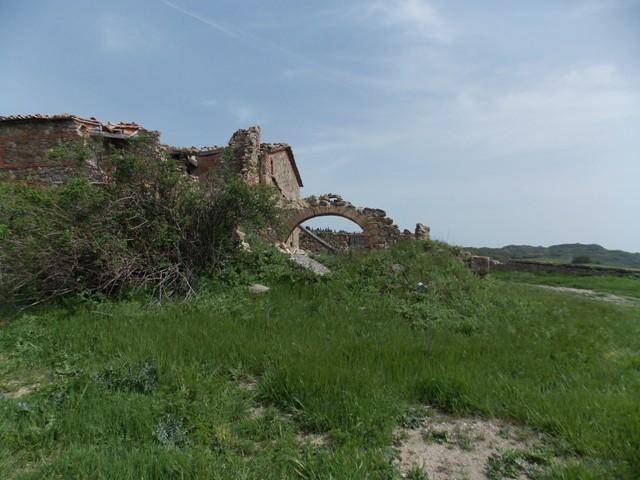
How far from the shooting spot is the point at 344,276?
25.0 ft

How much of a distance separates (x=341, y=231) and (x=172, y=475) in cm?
1786

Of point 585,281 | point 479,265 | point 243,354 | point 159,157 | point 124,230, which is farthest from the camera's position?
point 585,281

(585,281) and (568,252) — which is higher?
(568,252)

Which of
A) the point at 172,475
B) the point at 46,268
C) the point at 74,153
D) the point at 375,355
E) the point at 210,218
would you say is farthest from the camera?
the point at 210,218

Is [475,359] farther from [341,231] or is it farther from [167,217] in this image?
[341,231]

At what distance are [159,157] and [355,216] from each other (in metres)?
7.23

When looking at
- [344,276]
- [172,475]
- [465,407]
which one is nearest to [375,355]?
[465,407]

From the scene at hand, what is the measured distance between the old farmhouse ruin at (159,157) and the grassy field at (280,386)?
3.49 metres

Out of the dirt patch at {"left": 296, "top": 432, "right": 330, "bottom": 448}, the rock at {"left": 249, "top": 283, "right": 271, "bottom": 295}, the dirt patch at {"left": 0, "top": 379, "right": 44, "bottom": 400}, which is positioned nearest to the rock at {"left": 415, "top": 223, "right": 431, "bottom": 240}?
the rock at {"left": 249, "top": 283, "right": 271, "bottom": 295}

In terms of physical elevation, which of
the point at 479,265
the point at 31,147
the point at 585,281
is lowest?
the point at 585,281

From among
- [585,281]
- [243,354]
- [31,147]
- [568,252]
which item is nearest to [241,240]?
[243,354]

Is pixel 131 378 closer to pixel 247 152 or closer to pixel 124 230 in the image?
pixel 124 230

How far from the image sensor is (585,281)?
14.8 m

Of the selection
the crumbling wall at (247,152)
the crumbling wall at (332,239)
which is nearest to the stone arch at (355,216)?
the crumbling wall at (247,152)
